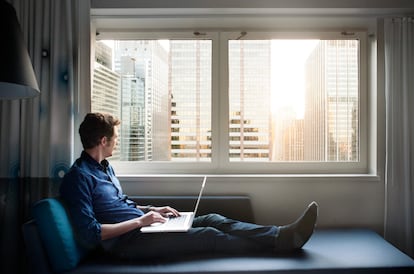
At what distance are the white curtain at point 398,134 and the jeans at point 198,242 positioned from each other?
3.61ft

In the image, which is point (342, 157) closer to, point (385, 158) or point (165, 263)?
point (385, 158)

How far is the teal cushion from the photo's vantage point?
163 centimetres

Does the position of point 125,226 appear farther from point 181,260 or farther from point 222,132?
point 222,132

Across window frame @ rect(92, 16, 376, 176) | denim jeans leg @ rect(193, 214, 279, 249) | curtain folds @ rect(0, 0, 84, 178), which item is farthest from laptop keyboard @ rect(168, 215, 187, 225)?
curtain folds @ rect(0, 0, 84, 178)

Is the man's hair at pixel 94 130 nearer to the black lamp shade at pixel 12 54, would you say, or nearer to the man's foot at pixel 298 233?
the black lamp shade at pixel 12 54

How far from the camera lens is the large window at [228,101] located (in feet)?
8.84

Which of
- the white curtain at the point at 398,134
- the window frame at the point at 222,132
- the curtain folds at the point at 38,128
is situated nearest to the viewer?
the curtain folds at the point at 38,128

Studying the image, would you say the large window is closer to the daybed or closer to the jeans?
the jeans

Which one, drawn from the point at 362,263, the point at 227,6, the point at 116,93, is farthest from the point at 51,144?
the point at 362,263

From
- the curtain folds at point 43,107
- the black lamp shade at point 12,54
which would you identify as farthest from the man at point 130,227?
the curtain folds at point 43,107

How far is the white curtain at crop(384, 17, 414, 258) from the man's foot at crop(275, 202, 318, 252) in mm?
951

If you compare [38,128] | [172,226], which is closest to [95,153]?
[172,226]

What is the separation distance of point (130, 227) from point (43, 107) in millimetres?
1159

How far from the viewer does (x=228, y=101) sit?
2.69 metres
